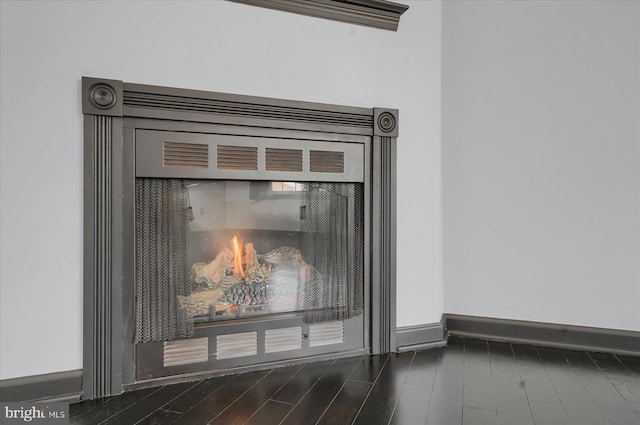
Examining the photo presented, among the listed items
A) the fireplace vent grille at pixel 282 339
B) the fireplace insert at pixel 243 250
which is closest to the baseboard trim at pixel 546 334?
the fireplace insert at pixel 243 250

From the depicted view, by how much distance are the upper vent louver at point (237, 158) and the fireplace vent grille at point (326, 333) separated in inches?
40.8

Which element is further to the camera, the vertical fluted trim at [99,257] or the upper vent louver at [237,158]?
the upper vent louver at [237,158]

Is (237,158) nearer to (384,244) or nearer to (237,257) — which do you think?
(237,257)

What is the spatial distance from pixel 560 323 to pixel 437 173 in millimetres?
1273

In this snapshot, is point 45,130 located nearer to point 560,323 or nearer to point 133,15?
point 133,15

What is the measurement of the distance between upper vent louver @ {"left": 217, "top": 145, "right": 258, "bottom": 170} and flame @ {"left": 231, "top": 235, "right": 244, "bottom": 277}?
0.41 metres

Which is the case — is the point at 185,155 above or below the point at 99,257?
above

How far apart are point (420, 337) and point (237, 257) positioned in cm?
130

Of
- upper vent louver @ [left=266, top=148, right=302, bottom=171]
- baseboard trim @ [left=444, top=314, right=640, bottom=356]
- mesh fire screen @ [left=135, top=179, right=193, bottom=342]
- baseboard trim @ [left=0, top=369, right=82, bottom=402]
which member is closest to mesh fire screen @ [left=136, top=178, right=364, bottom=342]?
mesh fire screen @ [left=135, top=179, right=193, bottom=342]

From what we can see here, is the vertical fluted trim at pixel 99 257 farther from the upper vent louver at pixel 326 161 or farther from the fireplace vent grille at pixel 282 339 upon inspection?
the upper vent louver at pixel 326 161

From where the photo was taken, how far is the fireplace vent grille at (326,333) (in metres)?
2.64

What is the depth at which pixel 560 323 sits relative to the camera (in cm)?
287

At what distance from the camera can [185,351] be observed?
2342 mm

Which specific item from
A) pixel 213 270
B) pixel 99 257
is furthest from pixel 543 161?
pixel 99 257
